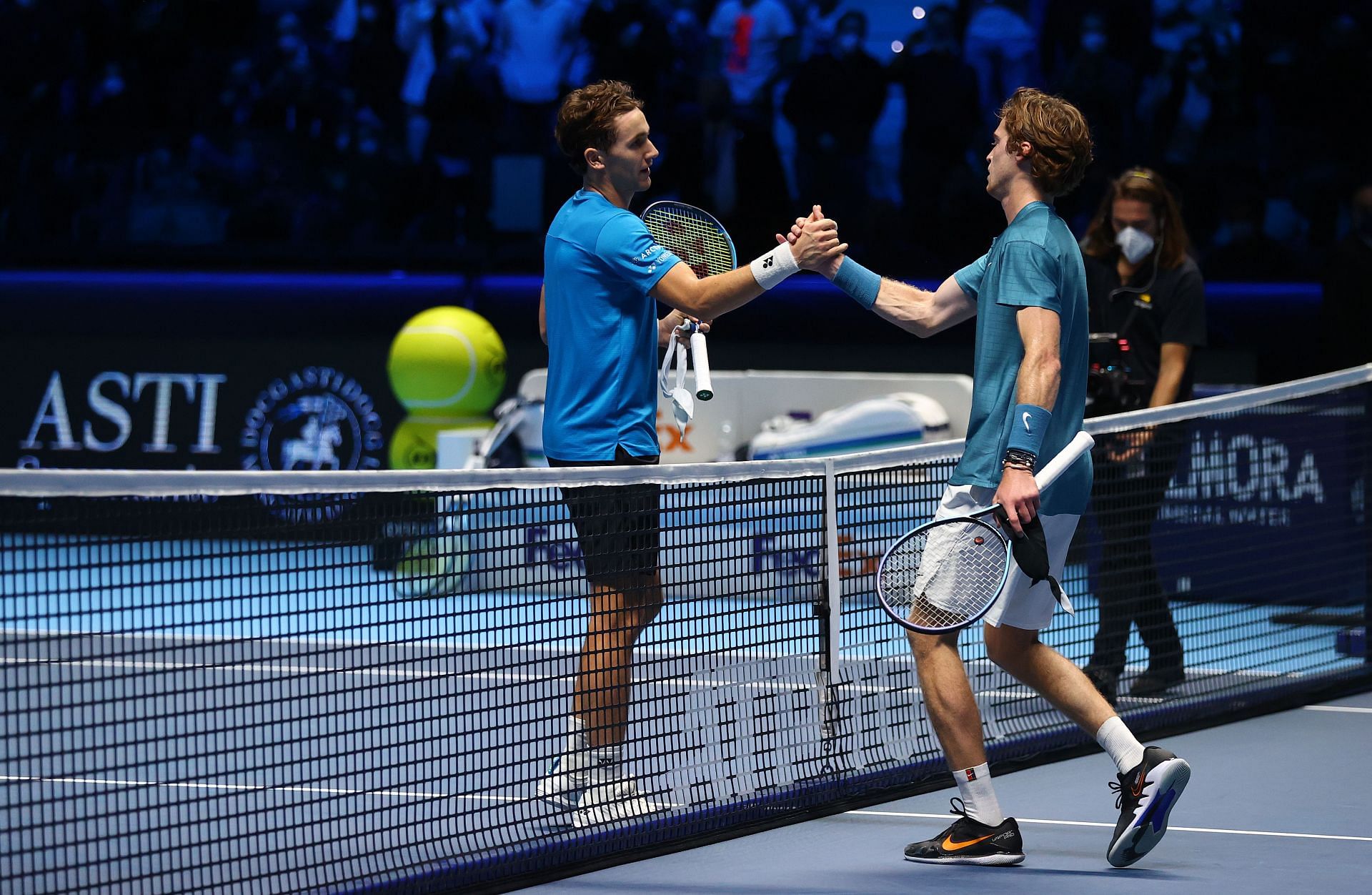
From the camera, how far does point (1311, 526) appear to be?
300 inches

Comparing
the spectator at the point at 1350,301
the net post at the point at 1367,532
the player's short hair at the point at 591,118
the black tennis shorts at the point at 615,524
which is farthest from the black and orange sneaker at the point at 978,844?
the spectator at the point at 1350,301

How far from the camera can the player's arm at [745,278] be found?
4188 mm

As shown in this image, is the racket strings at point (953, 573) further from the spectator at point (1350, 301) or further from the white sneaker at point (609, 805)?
the spectator at point (1350, 301)

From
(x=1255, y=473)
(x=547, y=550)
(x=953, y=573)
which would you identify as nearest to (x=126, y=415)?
(x=547, y=550)

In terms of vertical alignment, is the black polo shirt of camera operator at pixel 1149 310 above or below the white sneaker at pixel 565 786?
above

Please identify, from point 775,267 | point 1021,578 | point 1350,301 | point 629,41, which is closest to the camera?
point 1021,578

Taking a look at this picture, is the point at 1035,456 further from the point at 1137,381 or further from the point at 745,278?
the point at 1137,381

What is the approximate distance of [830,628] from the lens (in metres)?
5.04

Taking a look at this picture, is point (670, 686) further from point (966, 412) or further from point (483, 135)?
point (483, 135)

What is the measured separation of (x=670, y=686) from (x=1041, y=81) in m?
6.73

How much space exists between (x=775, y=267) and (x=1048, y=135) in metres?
0.69

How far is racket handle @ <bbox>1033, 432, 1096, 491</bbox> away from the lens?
3918 millimetres

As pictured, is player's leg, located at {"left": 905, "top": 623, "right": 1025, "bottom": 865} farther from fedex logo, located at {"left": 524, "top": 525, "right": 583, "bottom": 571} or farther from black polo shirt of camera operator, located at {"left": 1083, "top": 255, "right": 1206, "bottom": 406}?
black polo shirt of camera operator, located at {"left": 1083, "top": 255, "right": 1206, "bottom": 406}

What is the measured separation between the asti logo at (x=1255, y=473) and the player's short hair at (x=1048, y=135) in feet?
12.0
